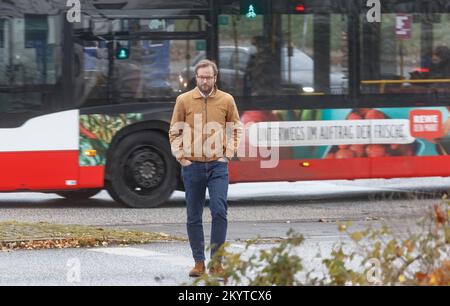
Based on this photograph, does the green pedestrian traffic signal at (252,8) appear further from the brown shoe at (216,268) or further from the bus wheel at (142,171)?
the brown shoe at (216,268)

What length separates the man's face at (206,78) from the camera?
9.66 m

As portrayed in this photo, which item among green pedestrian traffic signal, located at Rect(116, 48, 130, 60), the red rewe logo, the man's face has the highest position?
the man's face

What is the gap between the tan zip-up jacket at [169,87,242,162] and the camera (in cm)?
974

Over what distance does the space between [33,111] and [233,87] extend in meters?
2.64

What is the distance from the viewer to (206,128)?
9734 mm

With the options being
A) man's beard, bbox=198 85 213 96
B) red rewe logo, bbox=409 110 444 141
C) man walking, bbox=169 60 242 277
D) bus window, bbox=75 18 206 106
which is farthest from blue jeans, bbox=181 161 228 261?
red rewe logo, bbox=409 110 444 141

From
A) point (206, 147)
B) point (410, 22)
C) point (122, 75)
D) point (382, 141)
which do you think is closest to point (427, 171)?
point (382, 141)

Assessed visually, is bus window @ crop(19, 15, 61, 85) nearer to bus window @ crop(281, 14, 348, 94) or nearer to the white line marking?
bus window @ crop(281, 14, 348, 94)

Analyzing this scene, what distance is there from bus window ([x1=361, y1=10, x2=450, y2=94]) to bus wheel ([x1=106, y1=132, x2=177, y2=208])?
9.39 ft

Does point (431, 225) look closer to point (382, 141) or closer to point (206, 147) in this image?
point (206, 147)

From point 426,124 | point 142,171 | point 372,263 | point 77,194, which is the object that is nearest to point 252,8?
point 142,171

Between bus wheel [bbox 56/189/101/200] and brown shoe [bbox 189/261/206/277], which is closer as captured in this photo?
brown shoe [bbox 189/261/206/277]
